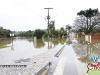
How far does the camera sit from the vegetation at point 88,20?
73106mm

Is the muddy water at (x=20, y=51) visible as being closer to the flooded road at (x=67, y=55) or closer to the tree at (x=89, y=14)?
the flooded road at (x=67, y=55)

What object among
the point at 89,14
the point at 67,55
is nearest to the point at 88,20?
the point at 89,14

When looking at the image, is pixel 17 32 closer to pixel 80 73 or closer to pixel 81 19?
pixel 81 19

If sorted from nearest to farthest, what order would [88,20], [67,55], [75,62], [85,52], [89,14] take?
[75,62]
[67,55]
[85,52]
[89,14]
[88,20]

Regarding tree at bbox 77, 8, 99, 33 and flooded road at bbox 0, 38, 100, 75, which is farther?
tree at bbox 77, 8, 99, 33

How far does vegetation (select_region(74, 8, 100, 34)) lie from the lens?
240 ft

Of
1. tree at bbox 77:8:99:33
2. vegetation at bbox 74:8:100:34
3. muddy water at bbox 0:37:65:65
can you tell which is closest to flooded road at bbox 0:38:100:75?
muddy water at bbox 0:37:65:65

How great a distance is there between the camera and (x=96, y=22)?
7250cm

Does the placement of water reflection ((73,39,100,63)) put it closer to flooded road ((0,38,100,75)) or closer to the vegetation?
flooded road ((0,38,100,75))

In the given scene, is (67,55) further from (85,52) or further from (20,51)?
(20,51)

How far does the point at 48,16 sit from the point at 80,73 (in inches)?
1617

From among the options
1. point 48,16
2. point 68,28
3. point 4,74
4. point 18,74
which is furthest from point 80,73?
point 68,28

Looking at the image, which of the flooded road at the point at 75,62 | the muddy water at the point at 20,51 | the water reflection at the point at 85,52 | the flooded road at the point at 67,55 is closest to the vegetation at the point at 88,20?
the muddy water at the point at 20,51

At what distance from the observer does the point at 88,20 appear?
7600cm
